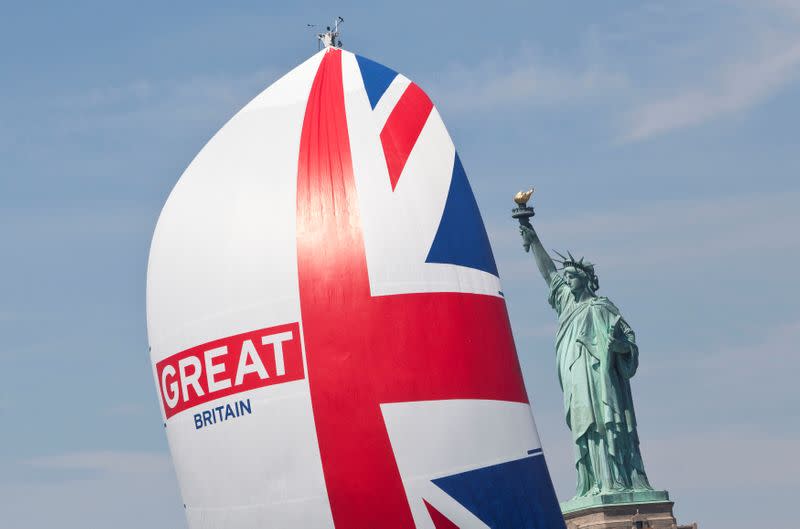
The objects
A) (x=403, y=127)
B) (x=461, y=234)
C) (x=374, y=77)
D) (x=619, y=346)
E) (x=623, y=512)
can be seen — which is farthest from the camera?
(x=619, y=346)

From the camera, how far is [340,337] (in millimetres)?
16953

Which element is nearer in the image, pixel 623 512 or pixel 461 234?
pixel 461 234

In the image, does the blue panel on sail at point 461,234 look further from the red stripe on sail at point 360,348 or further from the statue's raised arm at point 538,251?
the statue's raised arm at point 538,251

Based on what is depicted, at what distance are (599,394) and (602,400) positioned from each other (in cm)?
16

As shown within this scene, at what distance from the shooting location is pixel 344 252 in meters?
17.3

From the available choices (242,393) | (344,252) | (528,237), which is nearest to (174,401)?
(242,393)

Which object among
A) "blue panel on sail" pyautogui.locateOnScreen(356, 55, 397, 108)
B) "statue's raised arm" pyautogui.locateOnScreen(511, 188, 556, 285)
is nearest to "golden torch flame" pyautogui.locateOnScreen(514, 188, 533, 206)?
"statue's raised arm" pyautogui.locateOnScreen(511, 188, 556, 285)

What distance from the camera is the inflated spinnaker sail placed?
55.3 ft

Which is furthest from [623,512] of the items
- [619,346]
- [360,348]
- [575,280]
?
[360,348]

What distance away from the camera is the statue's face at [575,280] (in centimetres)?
3544

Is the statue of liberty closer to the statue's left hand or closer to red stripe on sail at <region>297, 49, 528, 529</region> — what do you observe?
the statue's left hand

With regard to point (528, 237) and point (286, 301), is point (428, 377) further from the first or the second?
point (528, 237)

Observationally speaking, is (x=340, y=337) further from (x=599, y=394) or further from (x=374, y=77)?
(x=599, y=394)

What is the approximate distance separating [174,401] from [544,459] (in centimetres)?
408
